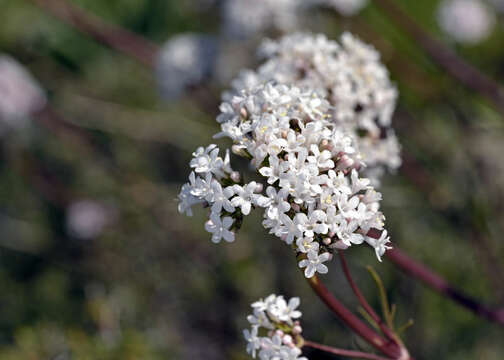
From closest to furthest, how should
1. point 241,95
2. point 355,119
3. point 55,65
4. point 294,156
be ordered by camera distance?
1. point 294,156
2. point 241,95
3. point 355,119
4. point 55,65

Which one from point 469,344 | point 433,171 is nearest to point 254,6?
point 433,171

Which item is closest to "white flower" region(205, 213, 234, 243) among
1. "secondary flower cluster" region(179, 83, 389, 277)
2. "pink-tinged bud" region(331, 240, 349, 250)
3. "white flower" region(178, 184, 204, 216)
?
"secondary flower cluster" region(179, 83, 389, 277)

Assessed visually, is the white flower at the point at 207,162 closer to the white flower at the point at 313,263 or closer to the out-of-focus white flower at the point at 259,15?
the white flower at the point at 313,263

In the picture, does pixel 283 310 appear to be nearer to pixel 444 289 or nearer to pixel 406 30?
pixel 444 289

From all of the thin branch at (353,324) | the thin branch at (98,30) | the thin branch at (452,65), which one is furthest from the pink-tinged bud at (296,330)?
the thin branch at (98,30)

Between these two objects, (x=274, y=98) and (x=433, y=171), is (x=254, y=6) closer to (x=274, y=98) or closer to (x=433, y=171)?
(x=433, y=171)

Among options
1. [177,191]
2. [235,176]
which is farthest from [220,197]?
[177,191]
